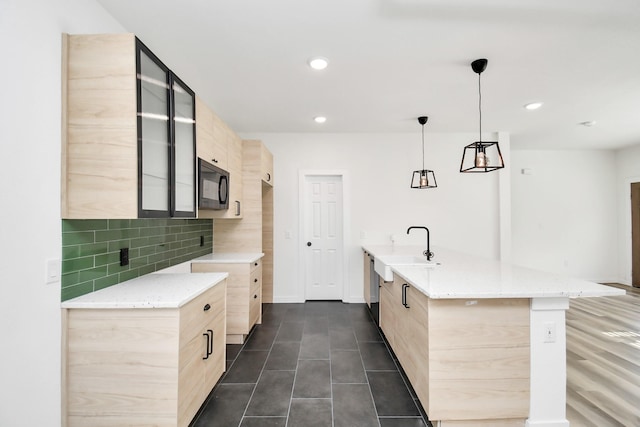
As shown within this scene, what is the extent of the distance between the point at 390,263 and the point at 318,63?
192 centimetres

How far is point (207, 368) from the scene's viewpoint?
181 cm

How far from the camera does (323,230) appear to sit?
4.34 m

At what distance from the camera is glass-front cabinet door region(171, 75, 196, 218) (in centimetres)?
179

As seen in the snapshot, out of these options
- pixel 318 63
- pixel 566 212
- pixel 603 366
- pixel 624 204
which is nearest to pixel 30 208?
pixel 318 63

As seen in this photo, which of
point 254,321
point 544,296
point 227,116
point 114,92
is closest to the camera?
point 114,92

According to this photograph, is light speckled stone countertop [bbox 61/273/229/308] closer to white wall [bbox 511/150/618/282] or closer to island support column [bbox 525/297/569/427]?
island support column [bbox 525/297/569/427]

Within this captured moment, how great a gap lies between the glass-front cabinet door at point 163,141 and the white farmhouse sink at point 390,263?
1.63m

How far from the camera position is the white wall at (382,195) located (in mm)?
4227

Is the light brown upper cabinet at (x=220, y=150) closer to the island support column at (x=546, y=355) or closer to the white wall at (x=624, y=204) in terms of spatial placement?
the island support column at (x=546, y=355)

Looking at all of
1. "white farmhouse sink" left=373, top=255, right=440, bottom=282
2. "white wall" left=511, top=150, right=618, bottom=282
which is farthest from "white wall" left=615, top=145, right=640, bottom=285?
"white farmhouse sink" left=373, top=255, right=440, bottom=282

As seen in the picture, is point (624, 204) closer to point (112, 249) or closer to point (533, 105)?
point (533, 105)

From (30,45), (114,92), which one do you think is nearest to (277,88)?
(114,92)

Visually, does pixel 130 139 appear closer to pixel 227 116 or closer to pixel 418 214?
pixel 227 116

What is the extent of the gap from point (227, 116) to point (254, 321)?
8.40ft
